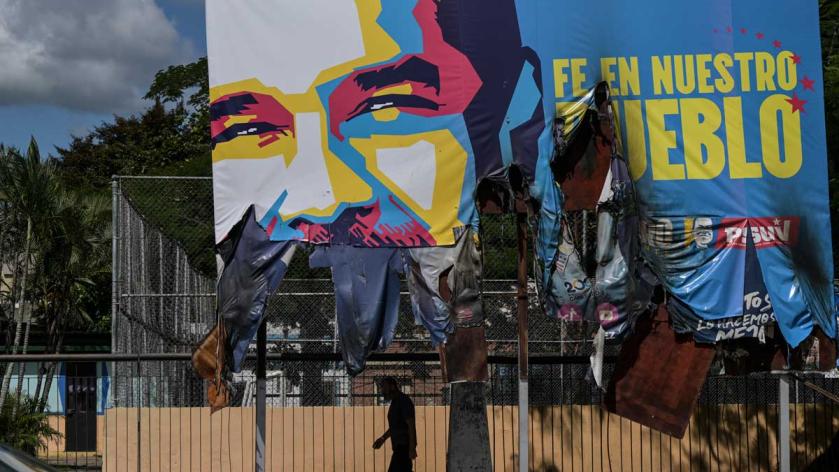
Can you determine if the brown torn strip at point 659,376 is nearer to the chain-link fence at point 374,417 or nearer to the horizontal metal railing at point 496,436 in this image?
the chain-link fence at point 374,417

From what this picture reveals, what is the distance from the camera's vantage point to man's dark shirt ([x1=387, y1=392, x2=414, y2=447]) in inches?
460

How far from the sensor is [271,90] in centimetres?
917

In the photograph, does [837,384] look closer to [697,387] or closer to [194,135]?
[697,387]

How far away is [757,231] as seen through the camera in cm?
909

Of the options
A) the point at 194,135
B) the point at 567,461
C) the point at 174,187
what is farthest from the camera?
→ the point at 194,135

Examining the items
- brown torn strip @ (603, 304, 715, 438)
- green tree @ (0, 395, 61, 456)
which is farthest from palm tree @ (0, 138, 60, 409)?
brown torn strip @ (603, 304, 715, 438)

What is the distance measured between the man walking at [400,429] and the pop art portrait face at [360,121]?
3235 mm

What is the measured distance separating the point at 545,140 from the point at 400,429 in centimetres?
422

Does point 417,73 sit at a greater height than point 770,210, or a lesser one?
greater

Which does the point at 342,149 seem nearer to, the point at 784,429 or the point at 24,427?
the point at 784,429

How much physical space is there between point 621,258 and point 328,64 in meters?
3.14

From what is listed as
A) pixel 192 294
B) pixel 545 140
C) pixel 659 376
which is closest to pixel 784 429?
pixel 659 376

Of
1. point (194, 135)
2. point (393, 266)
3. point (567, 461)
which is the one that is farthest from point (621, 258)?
point (194, 135)

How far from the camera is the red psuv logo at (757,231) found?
9.10 m
